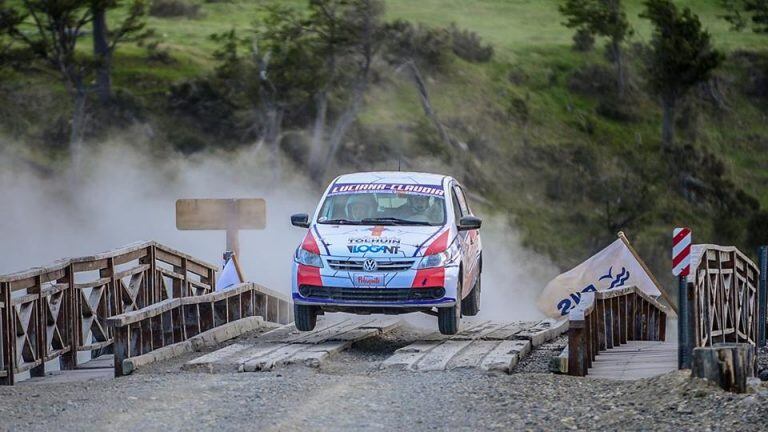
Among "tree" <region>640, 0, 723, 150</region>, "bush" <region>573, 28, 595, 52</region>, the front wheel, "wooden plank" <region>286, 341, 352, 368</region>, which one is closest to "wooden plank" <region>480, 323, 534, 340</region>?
the front wheel

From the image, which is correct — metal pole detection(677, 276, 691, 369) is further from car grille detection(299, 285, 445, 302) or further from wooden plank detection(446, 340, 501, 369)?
car grille detection(299, 285, 445, 302)

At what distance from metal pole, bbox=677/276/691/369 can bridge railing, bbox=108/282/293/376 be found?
233 inches

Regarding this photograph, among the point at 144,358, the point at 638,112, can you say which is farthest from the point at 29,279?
the point at 638,112

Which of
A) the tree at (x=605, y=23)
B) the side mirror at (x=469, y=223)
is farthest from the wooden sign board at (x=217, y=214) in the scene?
the tree at (x=605, y=23)

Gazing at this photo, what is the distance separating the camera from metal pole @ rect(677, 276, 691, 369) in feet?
44.4

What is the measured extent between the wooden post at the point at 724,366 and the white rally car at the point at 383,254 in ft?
13.9

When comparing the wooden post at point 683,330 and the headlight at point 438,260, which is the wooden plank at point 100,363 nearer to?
the headlight at point 438,260

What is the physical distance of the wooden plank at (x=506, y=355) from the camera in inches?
530

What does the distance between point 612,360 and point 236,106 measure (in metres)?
43.4

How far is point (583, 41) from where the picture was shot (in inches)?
2908

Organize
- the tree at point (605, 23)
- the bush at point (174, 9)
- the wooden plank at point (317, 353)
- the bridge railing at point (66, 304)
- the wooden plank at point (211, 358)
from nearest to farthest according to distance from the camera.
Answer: the wooden plank at point (211, 358)
the wooden plank at point (317, 353)
the bridge railing at point (66, 304)
the tree at point (605, 23)
the bush at point (174, 9)

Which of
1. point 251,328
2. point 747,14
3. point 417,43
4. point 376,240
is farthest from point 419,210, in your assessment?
point 747,14

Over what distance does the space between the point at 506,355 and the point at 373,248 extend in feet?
6.91

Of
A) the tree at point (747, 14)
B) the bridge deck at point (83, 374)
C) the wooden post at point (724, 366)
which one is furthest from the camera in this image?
the tree at point (747, 14)
